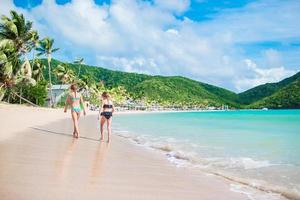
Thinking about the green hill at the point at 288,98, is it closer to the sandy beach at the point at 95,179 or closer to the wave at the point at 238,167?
the wave at the point at 238,167

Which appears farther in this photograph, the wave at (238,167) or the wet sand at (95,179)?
the wave at (238,167)

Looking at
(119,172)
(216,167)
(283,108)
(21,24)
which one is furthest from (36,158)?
(283,108)

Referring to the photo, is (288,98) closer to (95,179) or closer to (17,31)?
(17,31)

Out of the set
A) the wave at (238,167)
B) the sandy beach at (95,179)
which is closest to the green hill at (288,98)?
the wave at (238,167)

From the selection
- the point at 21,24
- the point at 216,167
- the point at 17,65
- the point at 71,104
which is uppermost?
the point at 21,24

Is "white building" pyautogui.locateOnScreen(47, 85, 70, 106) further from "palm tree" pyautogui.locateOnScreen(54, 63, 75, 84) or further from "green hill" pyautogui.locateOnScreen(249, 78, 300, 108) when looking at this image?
"green hill" pyautogui.locateOnScreen(249, 78, 300, 108)

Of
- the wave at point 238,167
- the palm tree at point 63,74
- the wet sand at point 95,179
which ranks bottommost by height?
the wave at point 238,167

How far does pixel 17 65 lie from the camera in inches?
1813

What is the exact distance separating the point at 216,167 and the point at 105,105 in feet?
15.6

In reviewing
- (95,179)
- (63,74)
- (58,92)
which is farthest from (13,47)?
(95,179)

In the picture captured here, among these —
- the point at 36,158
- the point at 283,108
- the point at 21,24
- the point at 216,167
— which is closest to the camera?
the point at 36,158

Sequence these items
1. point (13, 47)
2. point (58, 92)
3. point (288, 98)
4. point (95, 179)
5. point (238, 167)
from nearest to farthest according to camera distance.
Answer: point (95, 179) < point (238, 167) < point (13, 47) < point (58, 92) < point (288, 98)

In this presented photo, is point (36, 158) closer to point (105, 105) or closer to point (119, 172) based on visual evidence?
point (119, 172)

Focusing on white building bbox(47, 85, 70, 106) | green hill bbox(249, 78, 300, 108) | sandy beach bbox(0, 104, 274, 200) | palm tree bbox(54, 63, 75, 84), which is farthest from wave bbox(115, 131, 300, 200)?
green hill bbox(249, 78, 300, 108)
